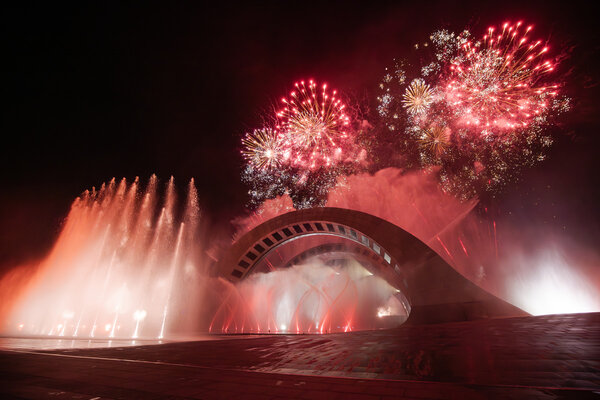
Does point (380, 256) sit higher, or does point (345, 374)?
point (380, 256)

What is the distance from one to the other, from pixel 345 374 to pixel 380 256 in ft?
70.3

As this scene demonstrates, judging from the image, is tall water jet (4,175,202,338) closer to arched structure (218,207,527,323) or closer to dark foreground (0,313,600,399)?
arched structure (218,207,527,323)

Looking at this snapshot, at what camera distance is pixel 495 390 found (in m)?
3.32

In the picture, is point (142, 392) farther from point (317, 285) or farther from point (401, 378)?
point (317, 285)

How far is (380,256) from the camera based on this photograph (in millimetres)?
24562

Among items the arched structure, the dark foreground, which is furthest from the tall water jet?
the dark foreground

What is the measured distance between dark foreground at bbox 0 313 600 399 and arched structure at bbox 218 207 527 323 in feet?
37.5

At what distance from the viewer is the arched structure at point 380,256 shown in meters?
17.2

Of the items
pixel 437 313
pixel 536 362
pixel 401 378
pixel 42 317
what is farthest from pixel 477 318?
pixel 42 317

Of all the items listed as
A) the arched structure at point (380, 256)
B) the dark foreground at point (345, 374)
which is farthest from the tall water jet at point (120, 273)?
the dark foreground at point (345, 374)

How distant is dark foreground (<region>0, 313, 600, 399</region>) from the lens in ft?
11.4

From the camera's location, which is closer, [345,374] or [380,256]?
[345,374]

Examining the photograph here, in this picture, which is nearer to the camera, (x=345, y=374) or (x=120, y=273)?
(x=345, y=374)

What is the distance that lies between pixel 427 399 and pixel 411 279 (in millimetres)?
18065
